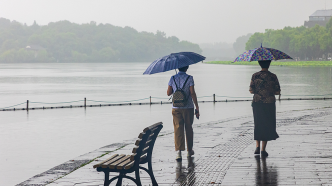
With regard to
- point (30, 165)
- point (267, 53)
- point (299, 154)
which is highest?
point (267, 53)

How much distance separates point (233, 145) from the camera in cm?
1079

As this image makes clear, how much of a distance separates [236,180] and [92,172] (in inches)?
106

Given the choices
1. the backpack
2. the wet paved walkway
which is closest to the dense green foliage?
the wet paved walkway

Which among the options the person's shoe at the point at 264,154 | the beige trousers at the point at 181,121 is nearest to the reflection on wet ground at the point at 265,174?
the person's shoe at the point at 264,154

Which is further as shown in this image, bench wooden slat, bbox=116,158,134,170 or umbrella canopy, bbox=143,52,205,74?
umbrella canopy, bbox=143,52,205,74

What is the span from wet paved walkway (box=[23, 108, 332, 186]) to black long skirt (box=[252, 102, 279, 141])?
0.45m

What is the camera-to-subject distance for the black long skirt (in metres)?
9.05

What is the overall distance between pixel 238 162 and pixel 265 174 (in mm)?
1111

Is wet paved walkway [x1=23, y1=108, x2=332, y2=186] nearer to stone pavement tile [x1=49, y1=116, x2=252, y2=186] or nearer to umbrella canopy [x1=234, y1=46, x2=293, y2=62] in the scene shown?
stone pavement tile [x1=49, y1=116, x2=252, y2=186]

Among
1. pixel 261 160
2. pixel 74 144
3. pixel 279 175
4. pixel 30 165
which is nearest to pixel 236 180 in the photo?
pixel 279 175

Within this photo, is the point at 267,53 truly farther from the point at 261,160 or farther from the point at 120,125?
the point at 120,125

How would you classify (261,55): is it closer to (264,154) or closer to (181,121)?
(264,154)

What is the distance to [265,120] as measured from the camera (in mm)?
9094

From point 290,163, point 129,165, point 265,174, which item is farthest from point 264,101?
point 129,165
